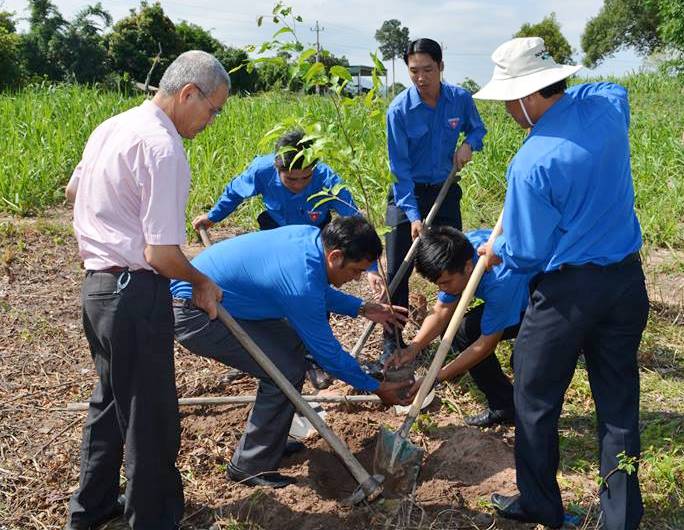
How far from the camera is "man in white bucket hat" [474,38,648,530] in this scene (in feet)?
7.86

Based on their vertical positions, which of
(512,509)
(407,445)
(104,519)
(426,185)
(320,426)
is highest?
(426,185)

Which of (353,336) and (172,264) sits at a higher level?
(172,264)

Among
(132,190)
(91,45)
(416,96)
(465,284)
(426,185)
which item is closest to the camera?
(132,190)

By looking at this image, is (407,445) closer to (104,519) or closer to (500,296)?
(500,296)

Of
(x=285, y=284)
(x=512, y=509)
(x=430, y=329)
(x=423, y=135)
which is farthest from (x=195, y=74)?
(x=423, y=135)

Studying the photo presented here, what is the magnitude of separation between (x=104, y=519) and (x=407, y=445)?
133 centimetres

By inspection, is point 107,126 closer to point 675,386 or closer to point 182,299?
point 182,299

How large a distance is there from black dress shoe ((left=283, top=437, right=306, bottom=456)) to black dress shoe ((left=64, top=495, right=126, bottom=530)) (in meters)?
0.85

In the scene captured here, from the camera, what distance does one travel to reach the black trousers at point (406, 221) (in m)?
4.53

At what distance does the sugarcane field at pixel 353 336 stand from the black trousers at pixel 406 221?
1 cm

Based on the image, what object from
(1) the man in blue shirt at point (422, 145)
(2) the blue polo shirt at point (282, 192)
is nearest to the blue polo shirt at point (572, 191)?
(1) the man in blue shirt at point (422, 145)

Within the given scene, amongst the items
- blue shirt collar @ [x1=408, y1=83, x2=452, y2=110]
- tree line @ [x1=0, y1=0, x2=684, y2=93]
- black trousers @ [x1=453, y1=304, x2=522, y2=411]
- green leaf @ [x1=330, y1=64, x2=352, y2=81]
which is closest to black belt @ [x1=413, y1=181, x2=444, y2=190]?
blue shirt collar @ [x1=408, y1=83, x2=452, y2=110]

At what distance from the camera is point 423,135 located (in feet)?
14.5

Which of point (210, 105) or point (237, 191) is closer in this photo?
point (210, 105)
